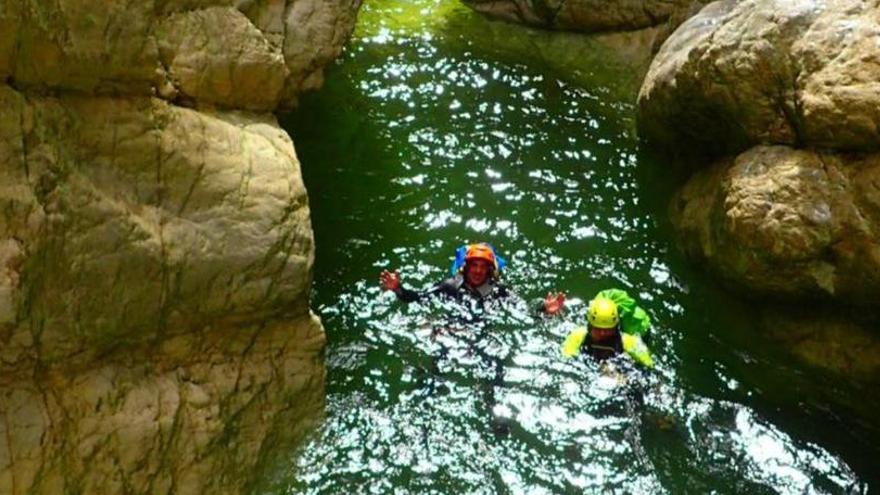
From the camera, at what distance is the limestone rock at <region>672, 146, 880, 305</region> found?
8.59m

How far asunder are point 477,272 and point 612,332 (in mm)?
1837

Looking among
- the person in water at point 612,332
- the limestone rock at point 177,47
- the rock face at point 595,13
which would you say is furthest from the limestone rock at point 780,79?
the rock face at point 595,13

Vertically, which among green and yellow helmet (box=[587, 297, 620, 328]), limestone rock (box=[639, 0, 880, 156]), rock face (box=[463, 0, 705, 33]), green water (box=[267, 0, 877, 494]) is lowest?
green water (box=[267, 0, 877, 494])

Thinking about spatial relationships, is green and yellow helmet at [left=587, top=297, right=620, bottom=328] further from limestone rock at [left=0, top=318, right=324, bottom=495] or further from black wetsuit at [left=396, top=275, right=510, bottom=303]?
limestone rock at [left=0, top=318, right=324, bottom=495]

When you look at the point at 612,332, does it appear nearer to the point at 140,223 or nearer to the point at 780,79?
the point at 780,79

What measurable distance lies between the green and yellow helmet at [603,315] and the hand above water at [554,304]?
0.67m

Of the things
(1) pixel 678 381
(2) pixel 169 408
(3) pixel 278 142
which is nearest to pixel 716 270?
(1) pixel 678 381

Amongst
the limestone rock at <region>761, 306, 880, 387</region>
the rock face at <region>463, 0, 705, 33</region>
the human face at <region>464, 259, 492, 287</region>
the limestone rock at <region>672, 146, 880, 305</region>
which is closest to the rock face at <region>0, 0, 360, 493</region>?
the human face at <region>464, 259, 492, 287</region>

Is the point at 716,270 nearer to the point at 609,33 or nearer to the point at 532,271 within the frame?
the point at 532,271

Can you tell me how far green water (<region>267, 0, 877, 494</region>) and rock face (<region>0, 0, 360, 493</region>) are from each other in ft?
3.83

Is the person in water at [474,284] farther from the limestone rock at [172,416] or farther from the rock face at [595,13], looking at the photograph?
the rock face at [595,13]

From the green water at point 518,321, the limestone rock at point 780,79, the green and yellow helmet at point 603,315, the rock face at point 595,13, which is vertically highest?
the limestone rock at point 780,79

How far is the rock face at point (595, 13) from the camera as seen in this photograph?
1591cm

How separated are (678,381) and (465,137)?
5692mm
